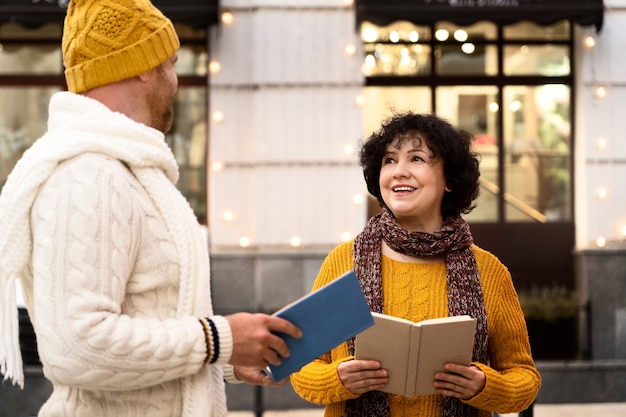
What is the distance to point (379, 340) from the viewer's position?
11.0 ft

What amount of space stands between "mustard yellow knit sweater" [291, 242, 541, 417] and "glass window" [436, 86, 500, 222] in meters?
7.12

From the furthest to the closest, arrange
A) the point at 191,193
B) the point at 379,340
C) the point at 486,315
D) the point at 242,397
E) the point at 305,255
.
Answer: the point at 191,193, the point at 305,255, the point at 242,397, the point at 486,315, the point at 379,340

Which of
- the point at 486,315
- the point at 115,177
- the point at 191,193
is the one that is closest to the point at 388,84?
the point at 191,193

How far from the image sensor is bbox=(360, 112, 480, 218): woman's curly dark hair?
3.86 metres

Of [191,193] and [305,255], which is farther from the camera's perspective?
[191,193]

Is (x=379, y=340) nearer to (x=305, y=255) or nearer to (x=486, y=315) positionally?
(x=486, y=315)

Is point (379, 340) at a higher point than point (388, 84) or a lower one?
lower

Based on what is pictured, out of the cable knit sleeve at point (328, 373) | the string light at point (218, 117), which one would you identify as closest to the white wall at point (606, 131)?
the string light at point (218, 117)

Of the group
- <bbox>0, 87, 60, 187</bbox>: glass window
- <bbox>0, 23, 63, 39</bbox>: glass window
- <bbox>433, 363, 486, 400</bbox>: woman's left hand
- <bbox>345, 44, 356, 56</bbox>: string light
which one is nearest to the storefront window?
<bbox>345, 44, 356, 56</bbox>: string light

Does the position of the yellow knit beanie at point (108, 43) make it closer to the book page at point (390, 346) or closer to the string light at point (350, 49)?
the book page at point (390, 346)

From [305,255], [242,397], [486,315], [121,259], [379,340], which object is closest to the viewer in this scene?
[121,259]

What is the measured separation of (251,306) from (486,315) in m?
6.63

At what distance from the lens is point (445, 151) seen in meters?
3.84

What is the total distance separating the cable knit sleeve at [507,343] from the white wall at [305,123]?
6.41 m
